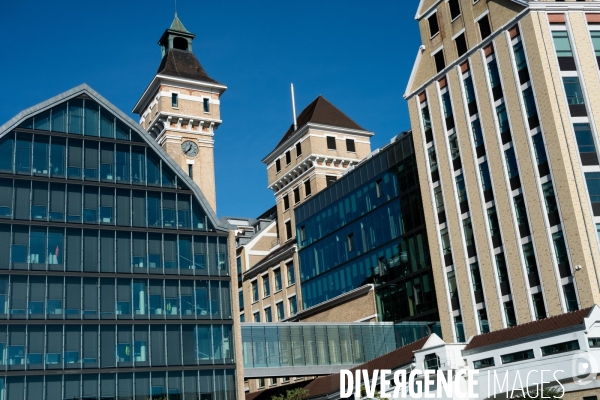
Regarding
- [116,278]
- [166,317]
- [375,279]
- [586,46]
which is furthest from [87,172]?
[586,46]

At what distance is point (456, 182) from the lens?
5031 cm

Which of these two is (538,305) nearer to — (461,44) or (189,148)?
(461,44)

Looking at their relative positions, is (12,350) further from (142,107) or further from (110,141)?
(142,107)

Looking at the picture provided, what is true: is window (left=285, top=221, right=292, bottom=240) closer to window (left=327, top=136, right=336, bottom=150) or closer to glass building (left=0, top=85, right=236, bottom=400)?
window (left=327, top=136, right=336, bottom=150)

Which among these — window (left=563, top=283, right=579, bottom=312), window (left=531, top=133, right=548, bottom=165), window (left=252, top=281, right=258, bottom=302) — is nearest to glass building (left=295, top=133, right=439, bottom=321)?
window (left=252, top=281, right=258, bottom=302)

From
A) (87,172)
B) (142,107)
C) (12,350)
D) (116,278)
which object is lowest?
(12,350)

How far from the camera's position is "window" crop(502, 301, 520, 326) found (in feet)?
147

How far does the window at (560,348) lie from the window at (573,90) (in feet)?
47.8

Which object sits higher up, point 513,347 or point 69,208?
point 69,208

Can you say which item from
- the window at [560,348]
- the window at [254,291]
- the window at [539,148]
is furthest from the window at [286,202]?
the window at [560,348]

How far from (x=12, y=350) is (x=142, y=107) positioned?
34386 mm

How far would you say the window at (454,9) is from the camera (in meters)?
51.9

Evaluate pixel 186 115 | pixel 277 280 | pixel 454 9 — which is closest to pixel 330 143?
pixel 277 280

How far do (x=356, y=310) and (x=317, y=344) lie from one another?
7.86 m
